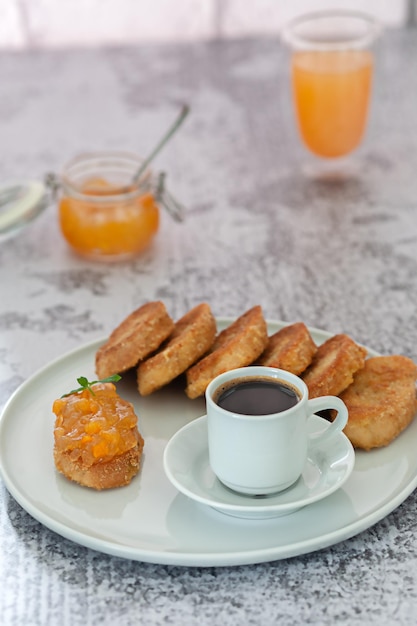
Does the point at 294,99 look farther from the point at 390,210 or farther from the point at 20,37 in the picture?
the point at 20,37

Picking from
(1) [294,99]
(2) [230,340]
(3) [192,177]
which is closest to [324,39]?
(1) [294,99]

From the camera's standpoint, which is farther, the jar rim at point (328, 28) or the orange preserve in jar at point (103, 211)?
the jar rim at point (328, 28)

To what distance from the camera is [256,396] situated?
121cm

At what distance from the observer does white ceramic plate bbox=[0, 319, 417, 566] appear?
44.0 inches

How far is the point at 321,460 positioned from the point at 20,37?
10.7 ft

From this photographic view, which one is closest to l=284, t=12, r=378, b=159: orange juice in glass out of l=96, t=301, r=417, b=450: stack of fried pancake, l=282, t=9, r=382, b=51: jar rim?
l=282, t=9, r=382, b=51: jar rim

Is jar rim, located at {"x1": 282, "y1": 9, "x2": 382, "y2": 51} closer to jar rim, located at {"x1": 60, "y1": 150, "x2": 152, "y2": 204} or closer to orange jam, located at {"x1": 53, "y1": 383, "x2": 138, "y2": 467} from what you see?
jar rim, located at {"x1": 60, "y1": 150, "x2": 152, "y2": 204}

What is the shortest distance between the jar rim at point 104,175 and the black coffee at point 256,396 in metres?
0.90

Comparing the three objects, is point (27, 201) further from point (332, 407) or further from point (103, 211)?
point (332, 407)

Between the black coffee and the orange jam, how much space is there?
15 centimetres

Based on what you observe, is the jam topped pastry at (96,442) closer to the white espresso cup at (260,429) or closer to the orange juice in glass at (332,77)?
the white espresso cup at (260,429)

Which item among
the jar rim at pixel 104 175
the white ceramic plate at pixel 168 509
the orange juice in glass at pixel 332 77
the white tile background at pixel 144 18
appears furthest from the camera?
the white tile background at pixel 144 18

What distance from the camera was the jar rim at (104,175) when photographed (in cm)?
204

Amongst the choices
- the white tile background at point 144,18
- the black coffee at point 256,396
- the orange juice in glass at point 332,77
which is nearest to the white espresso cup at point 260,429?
the black coffee at point 256,396
